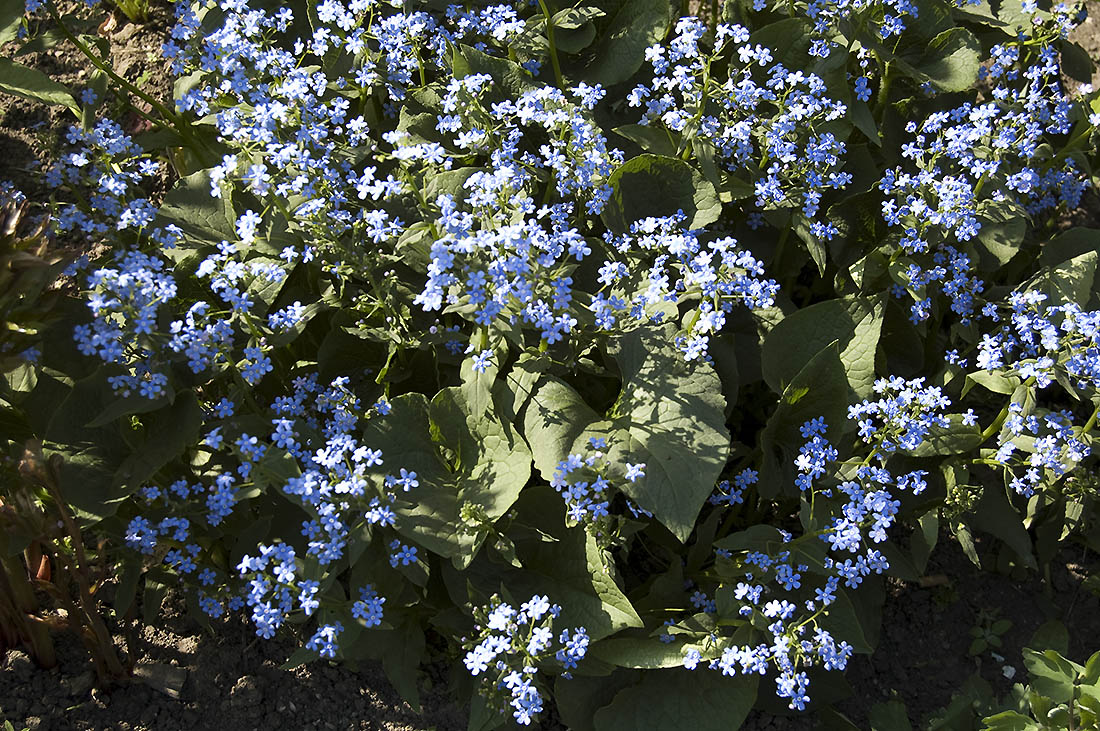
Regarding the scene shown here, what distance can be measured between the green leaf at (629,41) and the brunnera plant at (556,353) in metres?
0.01

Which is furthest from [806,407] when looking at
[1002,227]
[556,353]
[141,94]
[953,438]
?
[141,94]

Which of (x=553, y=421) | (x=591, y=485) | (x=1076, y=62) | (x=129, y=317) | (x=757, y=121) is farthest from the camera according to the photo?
(x=1076, y=62)

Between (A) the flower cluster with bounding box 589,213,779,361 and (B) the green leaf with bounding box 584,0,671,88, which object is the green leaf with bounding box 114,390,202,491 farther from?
(B) the green leaf with bounding box 584,0,671,88

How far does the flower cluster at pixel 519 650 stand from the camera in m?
3.22

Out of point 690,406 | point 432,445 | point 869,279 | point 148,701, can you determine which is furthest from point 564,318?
point 148,701

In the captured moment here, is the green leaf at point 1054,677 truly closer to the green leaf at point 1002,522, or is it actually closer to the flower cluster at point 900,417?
the green leaf at point 1002,522

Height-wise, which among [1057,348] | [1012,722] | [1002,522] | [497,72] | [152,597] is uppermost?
[497,72]

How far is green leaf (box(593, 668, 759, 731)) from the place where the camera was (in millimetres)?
3750

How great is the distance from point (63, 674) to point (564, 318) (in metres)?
2.42

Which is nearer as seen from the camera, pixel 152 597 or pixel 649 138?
pixel 152 597

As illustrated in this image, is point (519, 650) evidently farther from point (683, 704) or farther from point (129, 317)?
point (129, 317)

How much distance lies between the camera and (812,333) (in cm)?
419

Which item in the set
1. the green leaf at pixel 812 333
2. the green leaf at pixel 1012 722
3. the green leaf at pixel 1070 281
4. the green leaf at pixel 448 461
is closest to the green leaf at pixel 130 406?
the green leaf at pixel 448 461

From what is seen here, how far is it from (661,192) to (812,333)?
85cm
